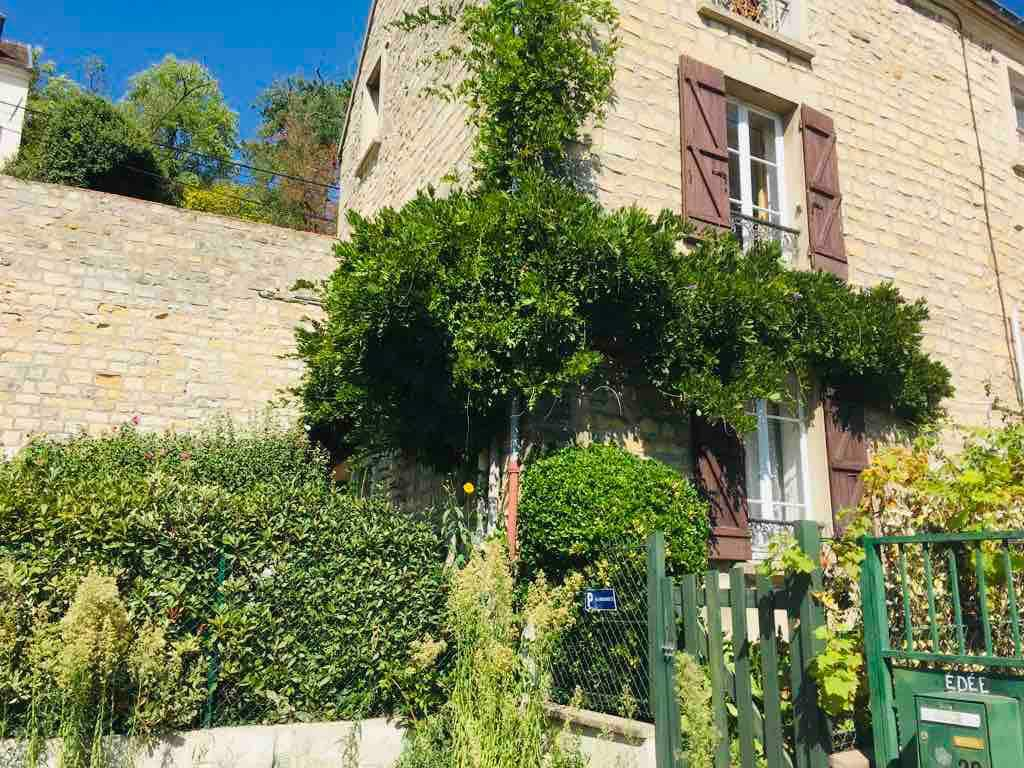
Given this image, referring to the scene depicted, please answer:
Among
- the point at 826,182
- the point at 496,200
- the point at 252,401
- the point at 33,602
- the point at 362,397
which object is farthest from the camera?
the point at 252,401

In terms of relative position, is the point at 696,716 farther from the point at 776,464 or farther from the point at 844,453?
the point at 844,453

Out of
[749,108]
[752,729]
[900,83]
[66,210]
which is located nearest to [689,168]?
[749,108]

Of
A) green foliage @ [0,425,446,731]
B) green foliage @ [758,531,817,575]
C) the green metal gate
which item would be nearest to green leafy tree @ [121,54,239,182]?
green foliage @ [0,425,446,731]

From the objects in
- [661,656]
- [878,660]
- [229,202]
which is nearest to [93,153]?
[229,202]

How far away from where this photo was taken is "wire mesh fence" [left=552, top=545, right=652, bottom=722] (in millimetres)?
4676

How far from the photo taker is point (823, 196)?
806 cm

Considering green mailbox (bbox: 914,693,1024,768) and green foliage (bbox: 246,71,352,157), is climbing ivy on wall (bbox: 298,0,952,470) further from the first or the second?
green foliage (bbox: 246,71,352,157)

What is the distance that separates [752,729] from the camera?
3.97 m

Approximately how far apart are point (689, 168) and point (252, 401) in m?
5.70

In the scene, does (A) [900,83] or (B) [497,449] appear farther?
(A) [900,83]

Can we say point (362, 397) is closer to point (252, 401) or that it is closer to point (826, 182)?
point (252, 401)

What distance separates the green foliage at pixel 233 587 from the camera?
4.41 metres

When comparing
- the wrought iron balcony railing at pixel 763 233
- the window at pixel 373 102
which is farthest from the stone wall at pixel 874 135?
the window at pixel 373 102

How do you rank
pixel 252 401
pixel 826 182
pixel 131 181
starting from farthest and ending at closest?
pixel 131 181 < pixel 252 401 < pixel 826 182
